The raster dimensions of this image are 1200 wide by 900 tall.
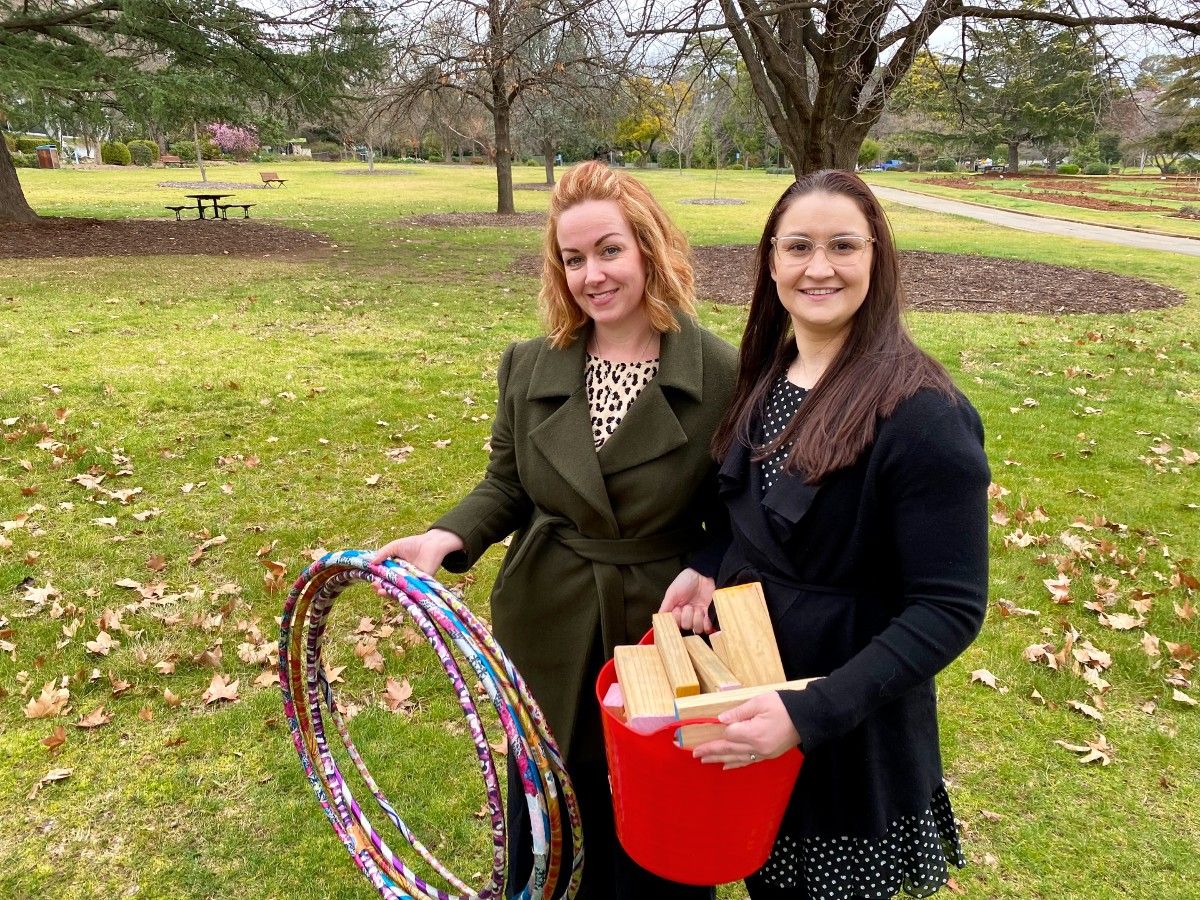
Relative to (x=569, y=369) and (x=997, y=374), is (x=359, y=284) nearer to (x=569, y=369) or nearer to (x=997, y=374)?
(x=997, y=374)

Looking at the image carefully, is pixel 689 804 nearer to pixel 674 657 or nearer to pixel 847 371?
pixel 674 657

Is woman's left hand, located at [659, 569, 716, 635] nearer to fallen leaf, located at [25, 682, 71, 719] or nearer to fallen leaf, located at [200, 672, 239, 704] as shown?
fallen leaf, located at [200, 672, 239, 704]

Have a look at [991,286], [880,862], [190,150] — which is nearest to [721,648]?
[880,862]

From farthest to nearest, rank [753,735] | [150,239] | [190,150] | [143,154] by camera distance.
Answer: [190,150] → [143,154] → [150,239] → [753,735]

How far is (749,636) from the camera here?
1.63 meters

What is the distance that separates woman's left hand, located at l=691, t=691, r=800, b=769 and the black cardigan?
0.02 m

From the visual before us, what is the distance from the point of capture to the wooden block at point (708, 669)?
154 centimetres

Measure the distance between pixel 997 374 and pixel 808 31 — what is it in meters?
5.73

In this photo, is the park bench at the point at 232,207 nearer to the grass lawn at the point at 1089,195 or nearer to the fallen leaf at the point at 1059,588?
the fallen leaf at the point at 1059,588

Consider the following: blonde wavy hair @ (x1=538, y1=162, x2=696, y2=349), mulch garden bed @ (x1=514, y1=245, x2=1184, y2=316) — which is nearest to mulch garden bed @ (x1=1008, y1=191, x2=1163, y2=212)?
mulch garden bed @ (x1=514, y1=245, x2=1184, y2=316)

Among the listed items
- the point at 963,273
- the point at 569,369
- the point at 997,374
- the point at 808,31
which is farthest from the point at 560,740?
the point at 963,273

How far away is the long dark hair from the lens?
156cm

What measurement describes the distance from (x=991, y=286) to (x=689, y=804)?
14.3 m

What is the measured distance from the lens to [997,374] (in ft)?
27.9
